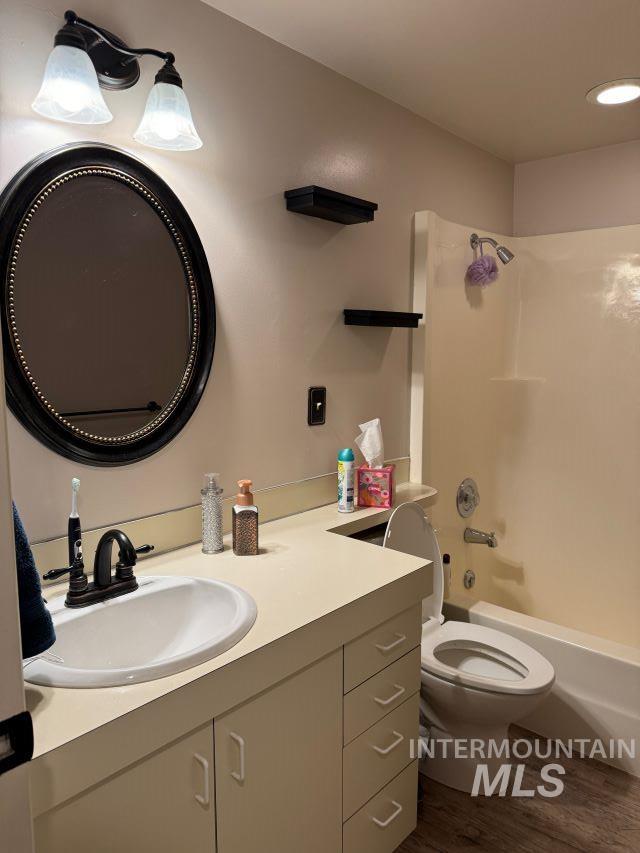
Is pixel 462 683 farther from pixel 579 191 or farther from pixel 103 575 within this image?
pixel 579 191

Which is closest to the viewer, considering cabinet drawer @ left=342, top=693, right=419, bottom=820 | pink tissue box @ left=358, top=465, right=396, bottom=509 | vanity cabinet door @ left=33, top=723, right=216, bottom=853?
vanity cabinet door @ left=33, top=723, right=216, bottom=853

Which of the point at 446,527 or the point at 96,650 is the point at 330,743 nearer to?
the point at 96,650

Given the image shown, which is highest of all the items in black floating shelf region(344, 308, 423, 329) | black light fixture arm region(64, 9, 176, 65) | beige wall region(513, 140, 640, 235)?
beige wall region(513, 140, 640, 235)

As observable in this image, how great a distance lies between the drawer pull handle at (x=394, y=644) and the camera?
1.54 metres

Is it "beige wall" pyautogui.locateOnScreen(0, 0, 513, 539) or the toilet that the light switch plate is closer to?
"beige wall" pyautogui.locateOnScreen(0, 0, 513, 539)

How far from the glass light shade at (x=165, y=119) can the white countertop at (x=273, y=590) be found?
104cm

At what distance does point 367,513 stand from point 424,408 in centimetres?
66

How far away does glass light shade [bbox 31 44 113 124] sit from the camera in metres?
1.28

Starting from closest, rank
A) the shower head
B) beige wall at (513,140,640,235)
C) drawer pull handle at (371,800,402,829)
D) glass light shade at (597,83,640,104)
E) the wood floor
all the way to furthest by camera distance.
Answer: drawer pull handle at (371,800,402,829) → the wood floor → glass light shade at (597,83,640,104) → the shower head → beige wall at (513,140,640,235)

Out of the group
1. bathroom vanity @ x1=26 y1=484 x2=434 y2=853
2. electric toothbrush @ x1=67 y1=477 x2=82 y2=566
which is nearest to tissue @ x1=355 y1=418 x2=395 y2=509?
bathroom vanity @ x1=26 y1=484 x2=434 y2=853

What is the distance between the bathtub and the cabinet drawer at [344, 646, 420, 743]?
0.84 m

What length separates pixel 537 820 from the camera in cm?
193

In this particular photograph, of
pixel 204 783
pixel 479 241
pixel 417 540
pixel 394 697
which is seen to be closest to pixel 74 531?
pixel 204 783

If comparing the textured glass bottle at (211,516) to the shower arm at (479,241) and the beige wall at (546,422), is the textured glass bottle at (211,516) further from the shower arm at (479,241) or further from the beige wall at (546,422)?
the shower arm at (479,241)
